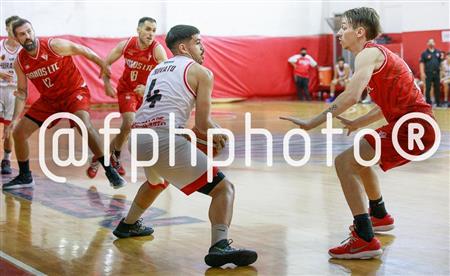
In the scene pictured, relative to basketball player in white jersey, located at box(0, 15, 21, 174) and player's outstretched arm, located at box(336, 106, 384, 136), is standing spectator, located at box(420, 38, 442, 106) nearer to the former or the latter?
basketball player in white jersey, located at box(0, 15, 21, 174)

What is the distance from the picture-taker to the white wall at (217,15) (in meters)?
23.9

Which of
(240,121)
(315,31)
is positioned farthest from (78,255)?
(315,31)

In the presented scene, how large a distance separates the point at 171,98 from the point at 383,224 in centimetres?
225

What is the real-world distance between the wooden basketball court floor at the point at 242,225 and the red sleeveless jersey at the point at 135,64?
47.2 inches

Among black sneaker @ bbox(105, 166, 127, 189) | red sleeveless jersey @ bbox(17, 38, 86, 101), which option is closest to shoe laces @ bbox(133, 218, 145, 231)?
black sneaker @ bbox(105, 166, 127, 189)

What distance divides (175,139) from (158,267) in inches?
36.6

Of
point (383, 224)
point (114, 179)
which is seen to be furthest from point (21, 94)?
point (383, 224)

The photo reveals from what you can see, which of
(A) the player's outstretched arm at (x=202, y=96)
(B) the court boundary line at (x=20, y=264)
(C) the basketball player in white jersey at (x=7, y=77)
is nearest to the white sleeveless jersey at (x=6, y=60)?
(C) the basketball player in white jersey at (x=7, y=77)

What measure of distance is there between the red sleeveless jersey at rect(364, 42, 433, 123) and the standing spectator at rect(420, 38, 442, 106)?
1703 centimetres

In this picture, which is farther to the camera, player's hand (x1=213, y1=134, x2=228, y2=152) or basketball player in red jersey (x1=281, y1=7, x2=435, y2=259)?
basketball player in red jersey (x1=281, y1=7, x2=435, y2=259)

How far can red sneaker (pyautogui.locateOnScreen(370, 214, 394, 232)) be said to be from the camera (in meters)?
6.65

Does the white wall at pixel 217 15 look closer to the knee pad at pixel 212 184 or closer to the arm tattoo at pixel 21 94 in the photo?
the arm tattoo at pixel 21 94

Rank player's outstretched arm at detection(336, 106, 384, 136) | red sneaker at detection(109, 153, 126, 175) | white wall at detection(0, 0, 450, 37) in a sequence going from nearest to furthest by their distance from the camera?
player's outstretched arm at detection(336, 106, 384, 136) < red sneaker at detection(109, 153, 126, 175) < white wall at detection(0, 0, 450, 37)

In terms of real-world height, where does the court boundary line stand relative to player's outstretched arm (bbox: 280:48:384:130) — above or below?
below
